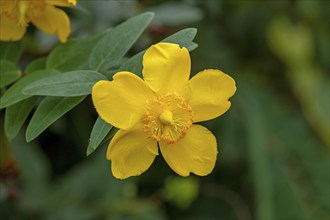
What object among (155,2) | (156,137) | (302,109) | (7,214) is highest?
(156,137)

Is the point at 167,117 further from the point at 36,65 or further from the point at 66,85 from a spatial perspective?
the point at 36,65

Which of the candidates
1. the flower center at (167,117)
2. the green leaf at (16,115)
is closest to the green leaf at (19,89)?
the green leaf at (16,115)

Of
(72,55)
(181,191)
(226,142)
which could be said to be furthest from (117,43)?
(226,142)

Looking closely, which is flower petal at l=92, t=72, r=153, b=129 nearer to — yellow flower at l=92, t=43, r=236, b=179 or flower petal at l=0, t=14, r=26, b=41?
yellow flower at l=92, t=43, r=236, b=179

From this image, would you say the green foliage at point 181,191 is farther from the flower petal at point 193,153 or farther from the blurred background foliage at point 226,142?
the flower petal at point 193,153

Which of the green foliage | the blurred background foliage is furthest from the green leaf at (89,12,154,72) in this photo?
the green foliage

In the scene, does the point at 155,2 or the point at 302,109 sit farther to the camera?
the point at 302,109

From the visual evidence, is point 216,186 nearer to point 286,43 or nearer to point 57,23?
point 286,43

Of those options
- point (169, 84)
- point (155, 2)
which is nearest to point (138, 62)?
point (169, 84)
